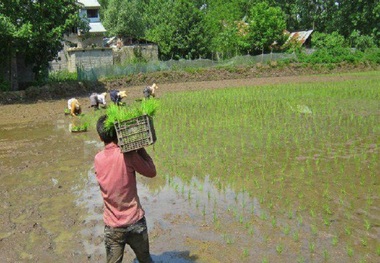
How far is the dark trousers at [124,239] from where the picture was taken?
3.25m

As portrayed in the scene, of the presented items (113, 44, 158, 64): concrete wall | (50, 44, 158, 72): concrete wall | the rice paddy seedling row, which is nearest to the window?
(50, 44, 158, 72): concrete wall

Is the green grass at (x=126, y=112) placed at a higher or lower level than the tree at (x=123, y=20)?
lower

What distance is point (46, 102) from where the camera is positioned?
61.9 feet

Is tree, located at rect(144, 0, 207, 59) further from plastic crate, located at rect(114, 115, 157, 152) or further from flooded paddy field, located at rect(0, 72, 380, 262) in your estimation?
plastic crate, located at rect(114, 115, 157, 152)

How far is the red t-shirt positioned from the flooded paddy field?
1.20m

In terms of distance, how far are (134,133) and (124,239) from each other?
866 mm

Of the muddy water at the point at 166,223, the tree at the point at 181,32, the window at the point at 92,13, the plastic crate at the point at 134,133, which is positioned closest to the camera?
the plastic crate at the point at 134,133

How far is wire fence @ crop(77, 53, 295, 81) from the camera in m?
25.1

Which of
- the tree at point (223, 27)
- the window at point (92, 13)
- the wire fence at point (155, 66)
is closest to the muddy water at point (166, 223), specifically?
the wire fence at point (155, 66)

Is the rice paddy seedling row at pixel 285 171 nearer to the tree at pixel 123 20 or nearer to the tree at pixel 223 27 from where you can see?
the tree at pixel 223 27

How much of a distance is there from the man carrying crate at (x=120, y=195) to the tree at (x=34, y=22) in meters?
15.9

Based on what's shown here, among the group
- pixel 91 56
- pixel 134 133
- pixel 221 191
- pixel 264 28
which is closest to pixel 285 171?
pixel 221 191

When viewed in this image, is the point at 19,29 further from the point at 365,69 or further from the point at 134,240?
the point at 365,69

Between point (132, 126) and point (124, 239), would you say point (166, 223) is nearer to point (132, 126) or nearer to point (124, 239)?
point (124, 239)
